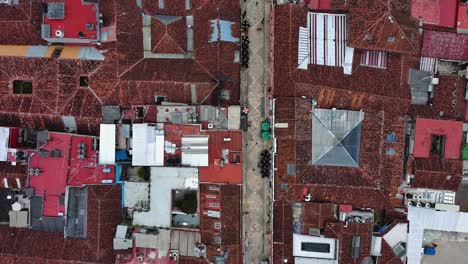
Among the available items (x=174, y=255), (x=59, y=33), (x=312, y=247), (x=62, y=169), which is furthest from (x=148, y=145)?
(x=312, y=247)

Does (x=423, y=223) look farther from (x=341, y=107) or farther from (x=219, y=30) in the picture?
(x=219, y=30)

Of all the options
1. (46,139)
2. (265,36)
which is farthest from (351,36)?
(46,139)

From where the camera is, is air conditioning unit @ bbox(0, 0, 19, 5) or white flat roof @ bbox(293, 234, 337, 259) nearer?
white flat roof @ bbox(293, 234, 337, 259)

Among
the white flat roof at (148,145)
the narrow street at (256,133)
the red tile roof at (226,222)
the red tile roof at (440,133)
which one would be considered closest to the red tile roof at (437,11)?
the red tile roof at (440,133)

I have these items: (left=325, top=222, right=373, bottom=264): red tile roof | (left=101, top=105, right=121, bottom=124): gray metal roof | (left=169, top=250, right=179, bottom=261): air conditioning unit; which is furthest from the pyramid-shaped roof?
(left=101, top=105, right=121, bottom=124): gray metal roof

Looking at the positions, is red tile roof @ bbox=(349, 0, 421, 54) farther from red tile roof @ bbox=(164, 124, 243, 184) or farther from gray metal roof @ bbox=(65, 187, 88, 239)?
gray metal roof @ bbox=(65, 187, 88, 239)

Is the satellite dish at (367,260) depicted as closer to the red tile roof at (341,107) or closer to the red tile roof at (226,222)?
the red tile roof at (341,107)
